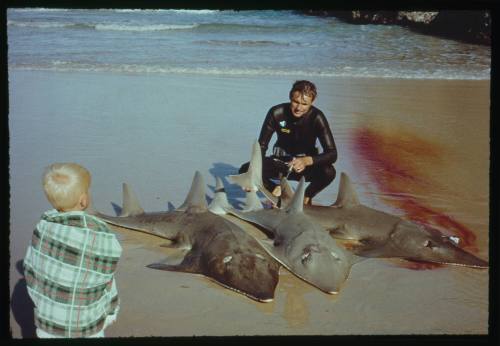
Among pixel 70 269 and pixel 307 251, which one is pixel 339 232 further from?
pixel 70 269

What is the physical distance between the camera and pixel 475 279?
3.63 meters

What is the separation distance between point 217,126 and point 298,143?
223 cm

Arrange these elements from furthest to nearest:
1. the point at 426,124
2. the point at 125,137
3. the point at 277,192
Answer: the point at 426,124, the point at 125,137, the point at 277,192

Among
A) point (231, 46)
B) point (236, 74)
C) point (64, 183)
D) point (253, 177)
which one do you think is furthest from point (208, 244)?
point (231, 46)

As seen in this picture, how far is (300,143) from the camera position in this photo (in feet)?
15.8

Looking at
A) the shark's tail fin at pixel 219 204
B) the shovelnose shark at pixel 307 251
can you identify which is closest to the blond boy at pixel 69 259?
the shovelnose shark at pixel 307 251

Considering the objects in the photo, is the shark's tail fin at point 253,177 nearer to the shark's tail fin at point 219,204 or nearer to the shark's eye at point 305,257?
the shark's tail fin at point 219,204

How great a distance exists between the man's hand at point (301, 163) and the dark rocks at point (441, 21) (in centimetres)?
1002

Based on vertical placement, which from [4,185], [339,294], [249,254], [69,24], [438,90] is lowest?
[339,294]

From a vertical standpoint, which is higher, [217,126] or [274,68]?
[274,68]

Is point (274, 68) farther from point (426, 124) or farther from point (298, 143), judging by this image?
point (298, 143)

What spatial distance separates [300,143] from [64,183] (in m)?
2.90

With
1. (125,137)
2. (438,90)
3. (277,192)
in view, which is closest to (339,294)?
(277,192)
